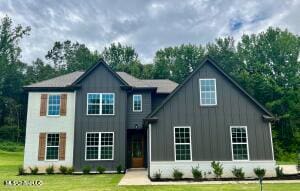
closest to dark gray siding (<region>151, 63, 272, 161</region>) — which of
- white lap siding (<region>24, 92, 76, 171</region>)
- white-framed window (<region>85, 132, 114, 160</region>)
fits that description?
white-framed window (<region>85, 132, 114, 160</region>)

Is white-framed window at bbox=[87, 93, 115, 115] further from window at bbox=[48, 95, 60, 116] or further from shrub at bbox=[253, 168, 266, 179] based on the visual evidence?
shrub at bbox=[253, 168, 266, 179]

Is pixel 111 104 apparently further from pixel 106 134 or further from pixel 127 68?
pixel 127 68

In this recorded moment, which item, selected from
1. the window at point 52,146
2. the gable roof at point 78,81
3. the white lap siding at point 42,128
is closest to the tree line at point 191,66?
the gable roof at point 78,81

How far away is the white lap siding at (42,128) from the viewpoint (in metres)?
18.9

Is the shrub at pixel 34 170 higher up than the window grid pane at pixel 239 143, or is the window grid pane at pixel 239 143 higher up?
the window grid pane at pixel 239 143

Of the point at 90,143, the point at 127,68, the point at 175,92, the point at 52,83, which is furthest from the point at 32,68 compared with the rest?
the point at 175,92

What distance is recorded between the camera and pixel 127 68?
1779 inches

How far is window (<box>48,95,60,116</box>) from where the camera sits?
19.8 metres

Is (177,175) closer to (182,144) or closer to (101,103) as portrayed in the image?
(182,144)

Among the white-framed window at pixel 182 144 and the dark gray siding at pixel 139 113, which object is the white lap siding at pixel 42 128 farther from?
the white-framed window at pixel 182 144

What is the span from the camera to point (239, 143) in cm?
1582

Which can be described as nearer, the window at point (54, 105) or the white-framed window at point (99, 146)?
the white-framed window at point (99, 146)

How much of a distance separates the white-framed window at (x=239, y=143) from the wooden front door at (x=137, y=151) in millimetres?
7337

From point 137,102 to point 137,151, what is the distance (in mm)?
3589
